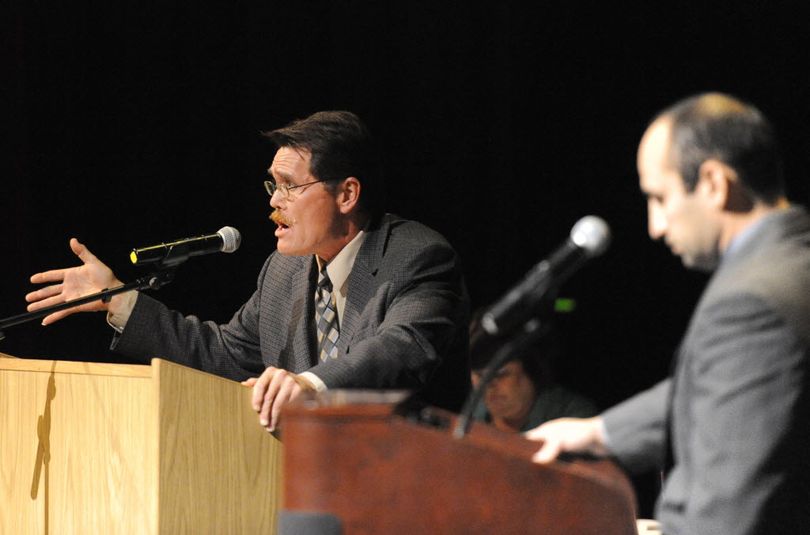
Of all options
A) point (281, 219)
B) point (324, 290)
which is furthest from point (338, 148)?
point (324, 290)

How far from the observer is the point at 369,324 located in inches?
128

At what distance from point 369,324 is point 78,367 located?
876 millimetres

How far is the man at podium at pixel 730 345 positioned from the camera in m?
1.61

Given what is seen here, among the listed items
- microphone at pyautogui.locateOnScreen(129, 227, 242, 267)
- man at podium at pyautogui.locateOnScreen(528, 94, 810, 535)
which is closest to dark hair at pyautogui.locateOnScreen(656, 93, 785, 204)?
man at podium at pyautogui.locateOnScreen(528, 94, 810, 535)

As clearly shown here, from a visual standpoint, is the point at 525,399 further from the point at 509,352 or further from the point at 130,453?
the point at 509,352

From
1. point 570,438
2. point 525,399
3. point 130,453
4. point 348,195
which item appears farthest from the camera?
point 525,399

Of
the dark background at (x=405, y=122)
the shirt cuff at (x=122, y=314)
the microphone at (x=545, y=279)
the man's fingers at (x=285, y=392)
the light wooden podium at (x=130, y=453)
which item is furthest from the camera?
the dark background at (x=405, y=122)

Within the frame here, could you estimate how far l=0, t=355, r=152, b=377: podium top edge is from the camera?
2.60m

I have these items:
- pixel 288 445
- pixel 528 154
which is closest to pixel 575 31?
pixel 528 154

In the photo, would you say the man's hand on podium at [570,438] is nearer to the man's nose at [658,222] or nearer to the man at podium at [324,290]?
the man's nose at [658,222]

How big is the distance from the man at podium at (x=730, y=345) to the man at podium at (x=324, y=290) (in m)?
1.38

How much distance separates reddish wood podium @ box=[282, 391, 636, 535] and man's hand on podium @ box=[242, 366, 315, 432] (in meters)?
0.97

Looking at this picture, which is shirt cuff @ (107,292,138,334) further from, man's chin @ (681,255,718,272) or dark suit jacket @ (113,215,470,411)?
man's chin @ (681,255,718,272)

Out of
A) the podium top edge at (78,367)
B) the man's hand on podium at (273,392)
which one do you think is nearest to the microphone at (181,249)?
the podium top edge at (78,367)
